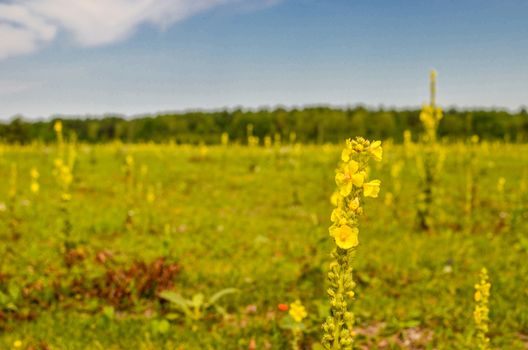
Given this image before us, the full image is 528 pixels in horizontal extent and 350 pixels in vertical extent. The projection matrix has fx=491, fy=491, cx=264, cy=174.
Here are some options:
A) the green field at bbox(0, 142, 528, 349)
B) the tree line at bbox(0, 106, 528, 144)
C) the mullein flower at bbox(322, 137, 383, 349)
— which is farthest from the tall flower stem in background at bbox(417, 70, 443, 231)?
the tree line at bbox(0, 106, 528, 144)

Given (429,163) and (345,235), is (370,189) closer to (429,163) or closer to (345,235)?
(345,235)

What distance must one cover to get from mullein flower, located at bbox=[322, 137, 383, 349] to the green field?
223 cm

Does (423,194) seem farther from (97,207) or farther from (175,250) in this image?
(97,207)

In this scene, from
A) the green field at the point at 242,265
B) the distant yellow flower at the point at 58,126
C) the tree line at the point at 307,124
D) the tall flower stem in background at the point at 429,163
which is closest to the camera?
the green field at the point at 242,265

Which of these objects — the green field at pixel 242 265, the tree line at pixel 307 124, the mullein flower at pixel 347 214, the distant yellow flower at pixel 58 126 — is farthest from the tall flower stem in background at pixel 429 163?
the tree line at pixel 307 124

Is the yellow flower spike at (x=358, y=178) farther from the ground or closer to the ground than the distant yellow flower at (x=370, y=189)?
farther from the ground

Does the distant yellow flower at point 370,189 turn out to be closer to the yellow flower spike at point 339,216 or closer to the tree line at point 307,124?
the yellow flower spike at point 339,216

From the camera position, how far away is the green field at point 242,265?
5.11 metres

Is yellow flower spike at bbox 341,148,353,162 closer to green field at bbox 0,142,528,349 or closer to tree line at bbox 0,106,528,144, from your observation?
green field at bbox 0,142,528,349

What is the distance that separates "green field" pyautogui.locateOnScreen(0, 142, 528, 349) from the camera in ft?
16.8

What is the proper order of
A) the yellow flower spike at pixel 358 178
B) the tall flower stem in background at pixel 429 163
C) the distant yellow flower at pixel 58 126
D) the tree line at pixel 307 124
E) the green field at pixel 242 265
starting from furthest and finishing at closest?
1. the tree line at pixel 307 124
2. the tall flower stem in background at pixel 429 163
3. the distant yellow flower at pixel 58 126
4. the green field at pixel 242 265
5. the yellow flower spike at pixel 358 178

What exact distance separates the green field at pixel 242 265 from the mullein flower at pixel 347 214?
2228mm

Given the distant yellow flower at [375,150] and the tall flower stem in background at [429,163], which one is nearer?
the distant yellow flower at [375,150]

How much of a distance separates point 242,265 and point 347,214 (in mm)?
5394
